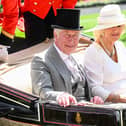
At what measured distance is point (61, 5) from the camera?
3404 millimetres

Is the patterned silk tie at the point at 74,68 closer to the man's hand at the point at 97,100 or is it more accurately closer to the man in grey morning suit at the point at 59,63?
the man in grey morning suit at the point at 59,63

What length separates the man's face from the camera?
2.29 metres

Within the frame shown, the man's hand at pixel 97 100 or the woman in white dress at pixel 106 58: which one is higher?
the woman in white dress at pixel 106 58

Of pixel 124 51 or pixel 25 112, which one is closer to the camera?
pixel 25 112

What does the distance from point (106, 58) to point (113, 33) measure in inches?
6.8

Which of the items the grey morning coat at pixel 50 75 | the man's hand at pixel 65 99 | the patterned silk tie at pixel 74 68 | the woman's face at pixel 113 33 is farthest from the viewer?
the woman's face at pixel 113 33

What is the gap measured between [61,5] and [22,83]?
1.01 m

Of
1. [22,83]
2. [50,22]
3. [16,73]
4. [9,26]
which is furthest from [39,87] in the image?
[50,22]

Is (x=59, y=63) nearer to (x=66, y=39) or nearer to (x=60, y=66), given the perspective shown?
(x=60, y=66)

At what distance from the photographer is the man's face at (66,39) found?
2287 millimetres

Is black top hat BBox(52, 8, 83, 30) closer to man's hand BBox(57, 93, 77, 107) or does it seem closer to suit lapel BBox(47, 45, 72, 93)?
suit lapel BBox(47, 45, 72, 93)

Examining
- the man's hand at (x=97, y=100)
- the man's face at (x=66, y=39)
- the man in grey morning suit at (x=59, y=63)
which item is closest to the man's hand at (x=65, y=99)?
the man in grey morning suit at (x=59, y=63)

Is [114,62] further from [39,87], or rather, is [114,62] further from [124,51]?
[39,87]

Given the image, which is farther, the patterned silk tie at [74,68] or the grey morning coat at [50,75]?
the patterned silk tie at [74,68]
